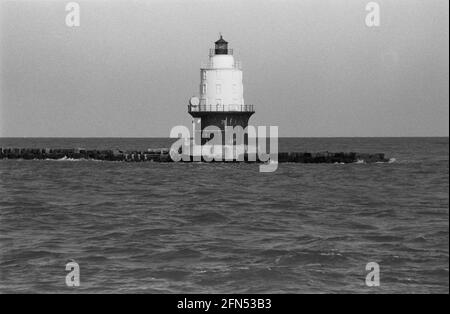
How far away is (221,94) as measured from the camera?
5531cm

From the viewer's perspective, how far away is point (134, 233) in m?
23.8

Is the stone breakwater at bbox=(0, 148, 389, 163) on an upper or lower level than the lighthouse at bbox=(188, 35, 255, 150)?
lower

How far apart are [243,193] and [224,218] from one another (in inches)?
420

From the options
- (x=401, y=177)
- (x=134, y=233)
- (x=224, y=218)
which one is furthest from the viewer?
(x=401, y=177)

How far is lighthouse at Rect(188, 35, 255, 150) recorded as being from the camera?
55.1 m

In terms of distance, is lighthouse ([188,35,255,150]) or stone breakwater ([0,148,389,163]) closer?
lighthouse ([188,35,255,150])

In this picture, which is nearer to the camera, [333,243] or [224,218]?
[333,243]

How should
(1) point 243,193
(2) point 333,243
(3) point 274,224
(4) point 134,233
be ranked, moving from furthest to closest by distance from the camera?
(1) point 243,193 < (3) point 274,224 < (4) point 134,233 < (2) point 333,243

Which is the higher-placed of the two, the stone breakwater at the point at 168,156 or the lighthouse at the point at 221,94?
the lighthouse at the point at 221,94

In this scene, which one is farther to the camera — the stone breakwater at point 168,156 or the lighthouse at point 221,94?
the stone breakwater at point 168,156

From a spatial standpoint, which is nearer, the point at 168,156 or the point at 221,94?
the point at 221,94

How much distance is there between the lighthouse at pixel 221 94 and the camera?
55094mm
